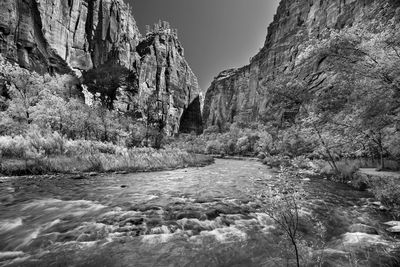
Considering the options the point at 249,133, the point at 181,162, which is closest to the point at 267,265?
the point at 181,162

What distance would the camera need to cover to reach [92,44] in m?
123

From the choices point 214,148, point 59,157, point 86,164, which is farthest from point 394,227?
point 214,148

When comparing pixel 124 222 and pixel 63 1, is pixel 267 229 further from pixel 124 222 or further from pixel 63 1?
pixel 63 1

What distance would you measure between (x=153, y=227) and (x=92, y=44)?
14002 centimetres

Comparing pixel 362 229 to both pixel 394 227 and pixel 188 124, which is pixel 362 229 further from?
pixel 188 124

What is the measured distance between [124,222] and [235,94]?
580ft

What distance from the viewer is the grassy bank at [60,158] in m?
Result: 16.3

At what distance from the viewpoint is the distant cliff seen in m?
83.5

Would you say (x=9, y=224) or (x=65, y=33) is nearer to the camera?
(x=9, y=224)

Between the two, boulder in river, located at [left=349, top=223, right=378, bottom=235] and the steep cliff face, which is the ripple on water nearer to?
boulder in river, located at [left=349, top=223, right=378, bottom=235]

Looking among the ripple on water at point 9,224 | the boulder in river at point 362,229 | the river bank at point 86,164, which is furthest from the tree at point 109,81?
the boulder in river at point 362,229

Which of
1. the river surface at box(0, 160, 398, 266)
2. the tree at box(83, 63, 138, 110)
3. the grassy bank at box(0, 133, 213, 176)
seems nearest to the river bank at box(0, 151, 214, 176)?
the grassy bank at box(0, 133, 213, 176)

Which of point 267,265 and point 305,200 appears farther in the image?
point 305,200

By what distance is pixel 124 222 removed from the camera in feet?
24.3
